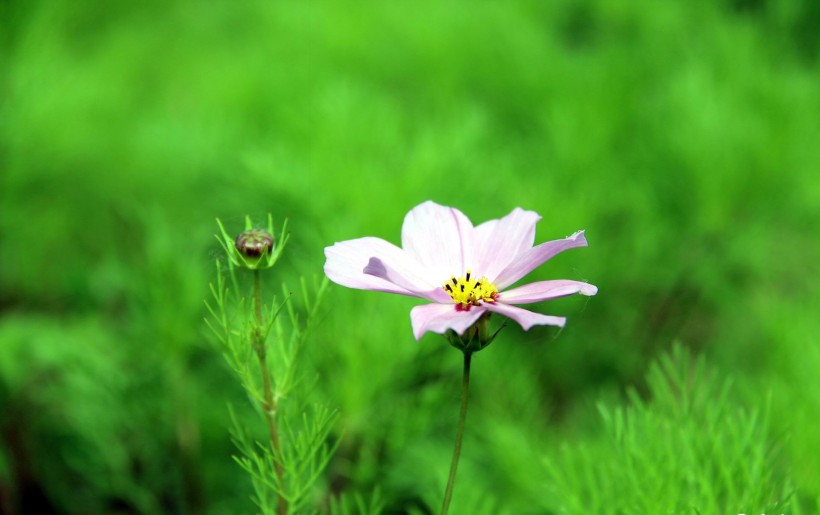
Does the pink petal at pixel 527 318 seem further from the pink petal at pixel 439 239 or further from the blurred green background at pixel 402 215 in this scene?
the blurred green background at pixel 402 215

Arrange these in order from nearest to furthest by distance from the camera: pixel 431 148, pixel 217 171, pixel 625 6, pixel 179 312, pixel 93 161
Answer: pixel 179 312
pixel 431 148
pixel 217 171
pixel 93 161
pixel 625 6

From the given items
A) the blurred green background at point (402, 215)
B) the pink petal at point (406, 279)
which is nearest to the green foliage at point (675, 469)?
the blurred green background at point (402, 215)

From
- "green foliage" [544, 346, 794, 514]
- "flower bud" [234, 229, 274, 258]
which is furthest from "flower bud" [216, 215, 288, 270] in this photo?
"green foliage" [544, 346, 794, 514]

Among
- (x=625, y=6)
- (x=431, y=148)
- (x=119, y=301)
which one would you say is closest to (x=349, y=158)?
(x=431, y=148)

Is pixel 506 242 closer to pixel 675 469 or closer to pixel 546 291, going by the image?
pixel 546 291

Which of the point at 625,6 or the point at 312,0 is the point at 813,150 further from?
the point at 312,0

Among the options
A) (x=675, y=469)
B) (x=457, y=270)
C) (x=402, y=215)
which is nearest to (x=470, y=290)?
(x=457, y=270)

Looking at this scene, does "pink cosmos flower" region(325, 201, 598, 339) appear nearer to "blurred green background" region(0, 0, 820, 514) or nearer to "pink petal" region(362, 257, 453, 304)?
"pink petal" region(362, 257, 453, 304)
